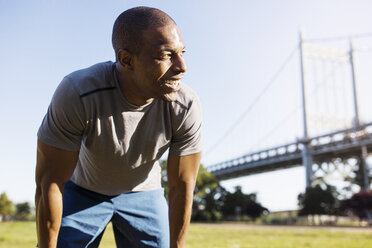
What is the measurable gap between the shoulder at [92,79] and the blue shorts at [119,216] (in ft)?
2.08

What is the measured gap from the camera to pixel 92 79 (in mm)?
1859

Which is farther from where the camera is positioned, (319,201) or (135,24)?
(319,201)

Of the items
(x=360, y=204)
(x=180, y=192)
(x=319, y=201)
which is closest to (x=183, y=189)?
(x=180, y=192)

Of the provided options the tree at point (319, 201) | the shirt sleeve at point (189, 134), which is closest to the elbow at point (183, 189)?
the shirt sleeve at point (189, 134)

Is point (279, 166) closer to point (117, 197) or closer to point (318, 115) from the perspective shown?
point (318, 115)

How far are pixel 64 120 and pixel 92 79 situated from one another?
0.22m

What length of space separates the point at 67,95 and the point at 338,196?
2500 centimetres

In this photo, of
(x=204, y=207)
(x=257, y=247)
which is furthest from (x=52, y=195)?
(x=204, y=207)

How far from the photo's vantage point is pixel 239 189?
102 feet

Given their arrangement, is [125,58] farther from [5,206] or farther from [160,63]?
[5,206]

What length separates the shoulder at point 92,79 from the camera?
1.79m

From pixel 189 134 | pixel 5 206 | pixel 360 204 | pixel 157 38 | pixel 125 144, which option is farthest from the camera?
pixel 5 206

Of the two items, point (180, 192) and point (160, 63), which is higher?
point (160, 63)

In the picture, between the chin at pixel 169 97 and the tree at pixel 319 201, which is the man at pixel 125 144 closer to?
the chin at pixel 169 97
